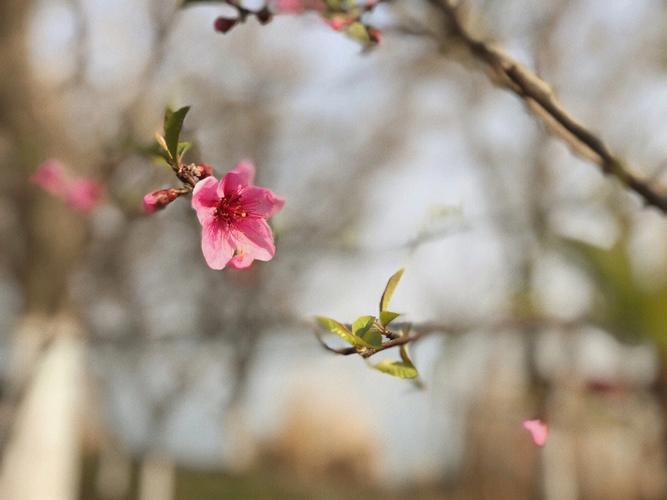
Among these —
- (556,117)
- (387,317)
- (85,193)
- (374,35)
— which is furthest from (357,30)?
(85,193)

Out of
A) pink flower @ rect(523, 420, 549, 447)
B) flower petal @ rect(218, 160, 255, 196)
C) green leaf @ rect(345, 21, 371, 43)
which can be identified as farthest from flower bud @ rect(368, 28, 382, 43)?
pink flower @ rect(523, 420, 549, 447)

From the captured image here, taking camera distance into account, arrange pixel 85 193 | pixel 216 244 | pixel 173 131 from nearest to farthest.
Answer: pixel 173 131
pixel 216 244
pixel 85 193

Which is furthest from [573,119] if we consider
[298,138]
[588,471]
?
[588,471]

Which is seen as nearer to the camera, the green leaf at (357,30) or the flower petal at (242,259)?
the flower petal at (242,259)

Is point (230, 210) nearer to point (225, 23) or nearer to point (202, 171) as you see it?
point (202, 171)

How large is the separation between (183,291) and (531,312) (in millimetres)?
6709

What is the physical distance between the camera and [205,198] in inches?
23.4

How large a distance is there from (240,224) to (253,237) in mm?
19

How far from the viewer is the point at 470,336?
0.93 meters

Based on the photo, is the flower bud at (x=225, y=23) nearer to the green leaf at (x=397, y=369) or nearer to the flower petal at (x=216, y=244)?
the flower petal at (x=216, y=244)

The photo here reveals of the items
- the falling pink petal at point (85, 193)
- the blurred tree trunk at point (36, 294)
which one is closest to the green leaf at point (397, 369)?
the falling pink petal at point (85, 193)

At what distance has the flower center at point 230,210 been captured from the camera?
654mm

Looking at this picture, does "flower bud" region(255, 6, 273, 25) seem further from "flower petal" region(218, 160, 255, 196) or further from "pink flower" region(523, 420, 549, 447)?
"pink flower" region(523, 420, 549, 447)

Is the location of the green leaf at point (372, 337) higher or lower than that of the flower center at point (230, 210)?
lower
